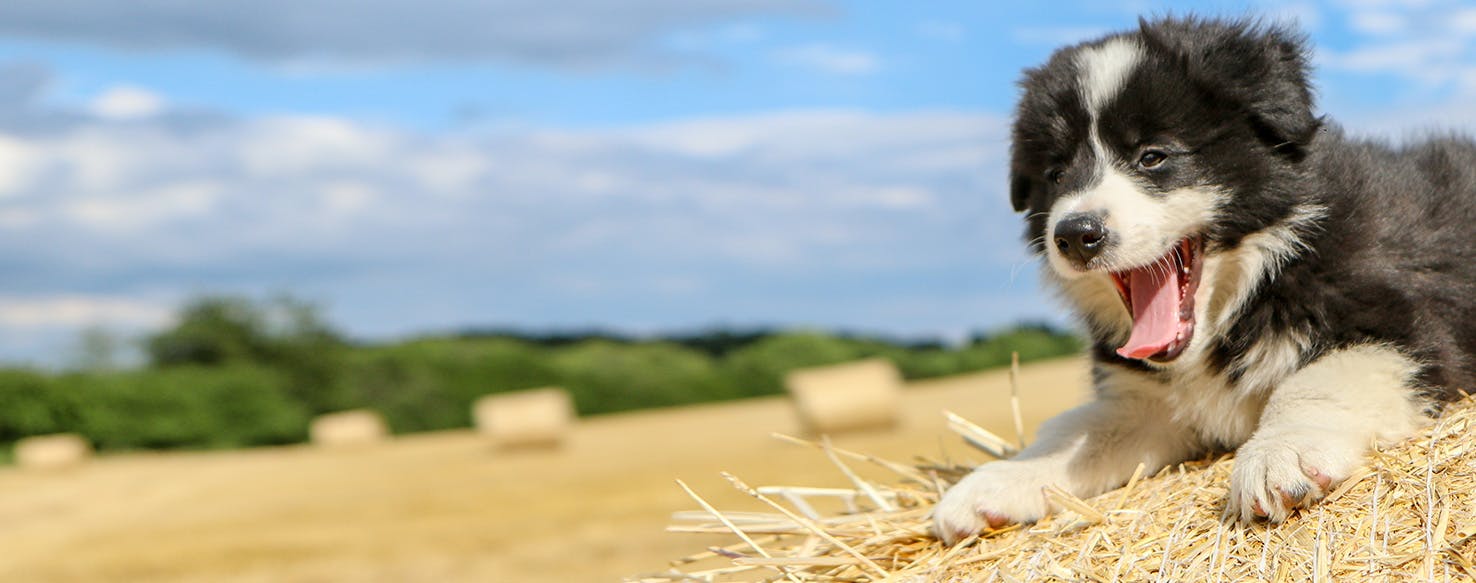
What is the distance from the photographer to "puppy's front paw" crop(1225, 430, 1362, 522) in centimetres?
303

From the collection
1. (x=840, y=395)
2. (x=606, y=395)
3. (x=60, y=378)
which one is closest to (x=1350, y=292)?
(x=840, y=395)

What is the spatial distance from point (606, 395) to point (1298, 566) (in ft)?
72.0

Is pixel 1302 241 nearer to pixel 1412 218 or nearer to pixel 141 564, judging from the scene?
pixel 1412 218

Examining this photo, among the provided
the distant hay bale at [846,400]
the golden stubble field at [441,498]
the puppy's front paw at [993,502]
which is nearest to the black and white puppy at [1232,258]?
the puppy's front paw at [993,502]

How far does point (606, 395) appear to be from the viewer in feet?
80.5

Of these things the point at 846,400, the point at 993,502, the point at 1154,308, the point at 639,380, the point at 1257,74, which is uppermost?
the point at 1257,74

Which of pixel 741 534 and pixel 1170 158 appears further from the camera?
pixel 741 534

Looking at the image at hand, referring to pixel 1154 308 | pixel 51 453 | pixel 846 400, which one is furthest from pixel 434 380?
pixel 1154 308

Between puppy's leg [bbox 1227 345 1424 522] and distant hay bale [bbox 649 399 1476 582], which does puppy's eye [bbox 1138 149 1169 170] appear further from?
distant hay bale [bbox 649 399 1476 582]

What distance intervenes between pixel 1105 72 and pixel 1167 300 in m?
0.62

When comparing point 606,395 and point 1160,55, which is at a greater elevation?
point 1160,55

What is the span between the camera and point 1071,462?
3.63 m

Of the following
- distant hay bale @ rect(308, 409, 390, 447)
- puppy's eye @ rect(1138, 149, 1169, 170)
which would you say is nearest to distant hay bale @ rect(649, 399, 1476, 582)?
puppy's eye @ rect(1138, 149, 1169, 170)

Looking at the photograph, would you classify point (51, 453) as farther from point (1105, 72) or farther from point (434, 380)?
point (1105, 72)
